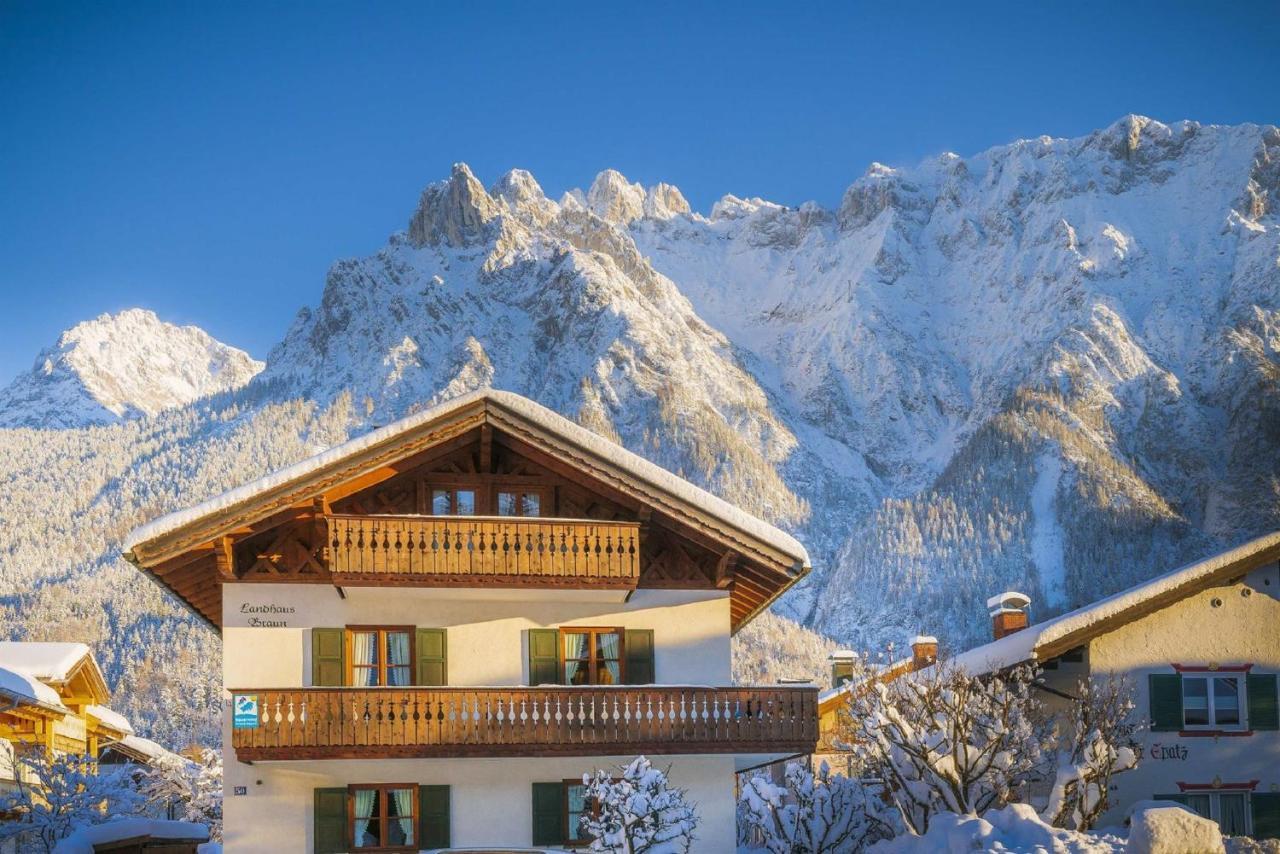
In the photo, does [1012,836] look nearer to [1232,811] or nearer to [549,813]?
[549,813]

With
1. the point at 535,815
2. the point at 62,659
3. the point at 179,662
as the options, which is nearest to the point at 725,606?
the point at 535,815

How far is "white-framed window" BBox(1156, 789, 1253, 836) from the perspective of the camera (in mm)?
30312

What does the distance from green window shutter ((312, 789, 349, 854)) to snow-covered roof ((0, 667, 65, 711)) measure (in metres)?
14.1

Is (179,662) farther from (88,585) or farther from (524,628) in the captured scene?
(524,628)

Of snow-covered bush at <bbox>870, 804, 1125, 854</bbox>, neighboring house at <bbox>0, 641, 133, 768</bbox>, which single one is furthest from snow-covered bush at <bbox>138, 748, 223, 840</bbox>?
snow-covered bush at <bbox>870, 804, 1125, 854</bbox>

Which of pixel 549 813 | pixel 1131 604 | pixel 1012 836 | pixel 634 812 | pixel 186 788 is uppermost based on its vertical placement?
pixel 1131 604

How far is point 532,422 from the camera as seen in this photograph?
27.4 m

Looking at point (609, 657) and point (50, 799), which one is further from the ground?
point (609, 657)

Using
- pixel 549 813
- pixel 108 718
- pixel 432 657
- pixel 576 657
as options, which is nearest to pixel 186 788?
pixel 108 718

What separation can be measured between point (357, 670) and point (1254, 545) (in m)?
17.2

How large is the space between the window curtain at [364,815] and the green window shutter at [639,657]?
478 cm

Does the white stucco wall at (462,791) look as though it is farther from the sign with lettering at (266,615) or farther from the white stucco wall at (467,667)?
the sign with lettering at (266,615)

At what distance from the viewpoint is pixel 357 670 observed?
1074 inches

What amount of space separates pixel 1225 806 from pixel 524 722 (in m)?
13.9
